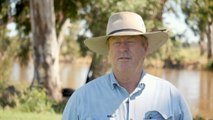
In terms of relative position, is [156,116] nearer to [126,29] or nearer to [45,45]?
[126,29]

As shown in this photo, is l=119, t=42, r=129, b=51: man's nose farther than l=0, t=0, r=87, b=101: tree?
No

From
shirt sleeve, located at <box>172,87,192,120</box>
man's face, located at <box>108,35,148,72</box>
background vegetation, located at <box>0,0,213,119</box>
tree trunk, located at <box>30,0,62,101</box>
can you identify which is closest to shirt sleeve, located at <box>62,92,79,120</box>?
man's face, located at <box>108,35,148,72</box>

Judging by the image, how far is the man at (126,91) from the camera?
2834mm

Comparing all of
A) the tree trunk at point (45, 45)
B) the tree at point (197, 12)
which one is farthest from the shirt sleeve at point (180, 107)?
the tree at point (197, 12)

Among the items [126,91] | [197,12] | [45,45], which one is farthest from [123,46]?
[197,12]

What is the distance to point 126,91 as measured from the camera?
2.87 metres

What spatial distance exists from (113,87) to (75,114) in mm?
265

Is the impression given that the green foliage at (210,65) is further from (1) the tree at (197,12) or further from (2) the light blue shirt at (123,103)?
(2) the light blue shirt at (123,103)

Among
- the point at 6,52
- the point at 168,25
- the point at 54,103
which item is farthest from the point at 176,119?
the point at 6,52

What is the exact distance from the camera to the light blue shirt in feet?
9.26

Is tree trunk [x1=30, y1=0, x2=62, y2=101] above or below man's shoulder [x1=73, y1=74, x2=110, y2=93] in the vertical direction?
below

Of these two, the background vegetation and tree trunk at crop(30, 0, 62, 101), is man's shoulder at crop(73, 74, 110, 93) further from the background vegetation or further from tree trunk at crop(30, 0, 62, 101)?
tree trunk at crop(30, 0, 62, 101)

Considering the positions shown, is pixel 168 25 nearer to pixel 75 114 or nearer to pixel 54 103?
pixel 54 103

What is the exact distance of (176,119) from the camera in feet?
9.52
